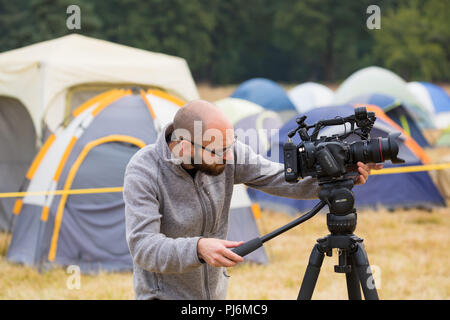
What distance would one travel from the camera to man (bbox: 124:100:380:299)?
82.7 inches

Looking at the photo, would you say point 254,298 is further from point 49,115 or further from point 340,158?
point 49,115

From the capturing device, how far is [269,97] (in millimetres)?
14773

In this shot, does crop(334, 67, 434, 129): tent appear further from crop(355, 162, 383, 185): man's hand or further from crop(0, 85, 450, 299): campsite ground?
crop(355, 162, 383, 185): man's hand

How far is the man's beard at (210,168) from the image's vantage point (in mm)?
2201

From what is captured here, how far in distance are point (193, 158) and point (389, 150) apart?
69cm

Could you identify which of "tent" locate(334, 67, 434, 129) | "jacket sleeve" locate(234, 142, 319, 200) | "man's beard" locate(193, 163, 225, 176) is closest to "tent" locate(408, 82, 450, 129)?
"tent" locate(334, 67, 434, 129)

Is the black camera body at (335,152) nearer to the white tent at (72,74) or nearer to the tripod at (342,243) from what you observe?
the tripod at (342,243)

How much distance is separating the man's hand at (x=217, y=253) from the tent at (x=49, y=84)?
5.07m

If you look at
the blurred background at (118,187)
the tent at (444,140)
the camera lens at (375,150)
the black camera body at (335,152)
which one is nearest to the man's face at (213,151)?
the black camera body at (335,152)

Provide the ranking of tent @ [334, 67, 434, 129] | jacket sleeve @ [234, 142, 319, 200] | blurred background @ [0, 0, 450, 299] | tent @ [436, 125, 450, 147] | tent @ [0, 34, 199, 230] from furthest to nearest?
tent @ [334, 67, 434, 129], tent @ [436, 125, 450, 147], tent @ [0, 34, 199, 230], blurred background @ [0, 0, 450, 299], jacket sleeve @ [234, 142, 319, 200]

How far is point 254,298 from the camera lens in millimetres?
4477

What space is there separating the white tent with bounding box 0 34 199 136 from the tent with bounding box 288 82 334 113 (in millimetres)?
9616

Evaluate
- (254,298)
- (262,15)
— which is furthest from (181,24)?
(254,298)

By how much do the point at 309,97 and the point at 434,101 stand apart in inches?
146
